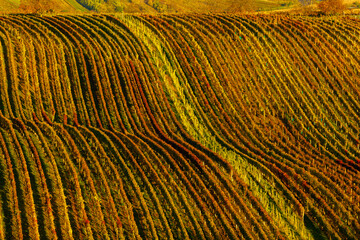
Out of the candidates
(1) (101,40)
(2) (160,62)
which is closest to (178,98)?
(2) (160,62)

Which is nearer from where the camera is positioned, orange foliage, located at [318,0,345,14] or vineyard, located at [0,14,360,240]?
vineyard, located at [0,14,360,240]

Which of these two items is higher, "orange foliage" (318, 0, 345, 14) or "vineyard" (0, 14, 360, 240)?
"orange foliage" (318, 0, 345, 14)

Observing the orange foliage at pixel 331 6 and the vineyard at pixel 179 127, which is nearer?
the vineyard at pixel 179 127

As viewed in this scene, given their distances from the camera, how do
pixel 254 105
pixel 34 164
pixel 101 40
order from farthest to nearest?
pixel 101 40
pixel 254 105
pixel 34 164

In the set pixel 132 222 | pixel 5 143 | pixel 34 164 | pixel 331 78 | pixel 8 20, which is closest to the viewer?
pixel 132 222

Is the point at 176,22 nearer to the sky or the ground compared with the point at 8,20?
nearer to the sky

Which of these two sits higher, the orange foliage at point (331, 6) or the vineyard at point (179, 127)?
the orange foliage at point (331, 6)

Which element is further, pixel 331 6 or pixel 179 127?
pixel 331 6

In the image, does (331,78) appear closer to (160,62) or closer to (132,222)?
(160,62)
